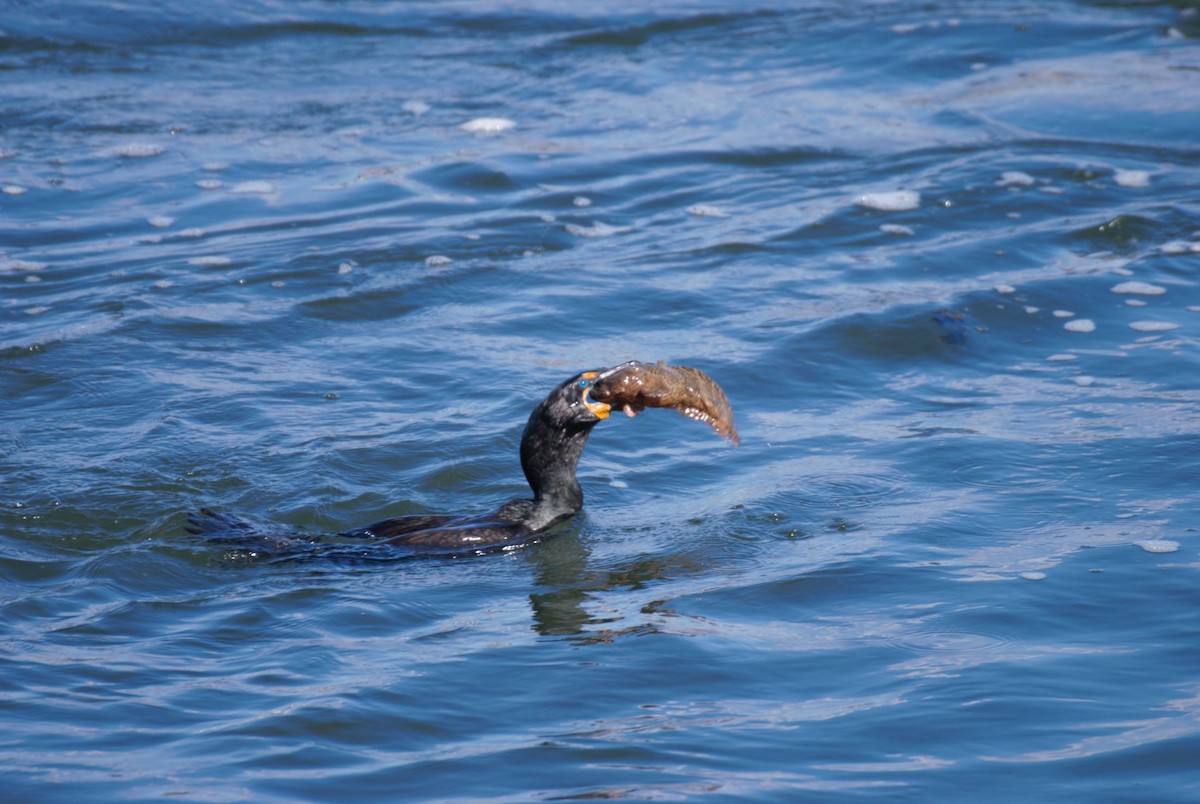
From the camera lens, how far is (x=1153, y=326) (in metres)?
8.82

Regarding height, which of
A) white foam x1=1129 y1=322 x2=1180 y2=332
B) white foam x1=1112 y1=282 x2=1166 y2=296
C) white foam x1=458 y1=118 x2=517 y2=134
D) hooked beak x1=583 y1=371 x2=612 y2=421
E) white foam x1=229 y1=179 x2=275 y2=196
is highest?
white foam x1=458 y1=118 x2=517 y2=134

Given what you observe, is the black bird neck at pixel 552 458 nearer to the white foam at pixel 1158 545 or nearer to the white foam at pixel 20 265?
the white foam at pixel 1158 545

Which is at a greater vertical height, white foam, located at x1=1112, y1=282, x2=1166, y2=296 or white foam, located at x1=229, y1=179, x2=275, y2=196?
white foam, located at x1=229, y1=179, x2=275, y2=196

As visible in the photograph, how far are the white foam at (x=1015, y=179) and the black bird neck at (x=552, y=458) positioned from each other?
6.48 metres

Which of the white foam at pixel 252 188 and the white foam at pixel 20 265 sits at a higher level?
the white foam at pixel 252 188

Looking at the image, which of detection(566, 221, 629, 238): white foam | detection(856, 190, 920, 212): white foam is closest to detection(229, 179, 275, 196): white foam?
detection(566, 221, 629, 238): white foam

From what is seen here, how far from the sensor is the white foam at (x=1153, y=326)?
877cm

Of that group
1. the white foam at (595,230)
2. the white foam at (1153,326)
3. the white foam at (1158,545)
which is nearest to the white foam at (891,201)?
the white foam at (595,230)

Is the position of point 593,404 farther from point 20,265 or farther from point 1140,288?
point 20,265

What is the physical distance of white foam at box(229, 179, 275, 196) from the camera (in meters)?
11.5

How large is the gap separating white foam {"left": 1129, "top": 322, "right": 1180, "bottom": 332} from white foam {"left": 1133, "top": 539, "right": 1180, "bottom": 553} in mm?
3162

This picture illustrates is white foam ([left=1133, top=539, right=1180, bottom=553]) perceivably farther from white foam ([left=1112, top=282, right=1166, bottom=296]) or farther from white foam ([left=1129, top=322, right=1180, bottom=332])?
white foam ([left=1112, top=282, right=1166, bottom=296])

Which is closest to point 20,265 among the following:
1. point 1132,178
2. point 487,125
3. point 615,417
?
point 615,417

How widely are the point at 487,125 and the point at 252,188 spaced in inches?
106
